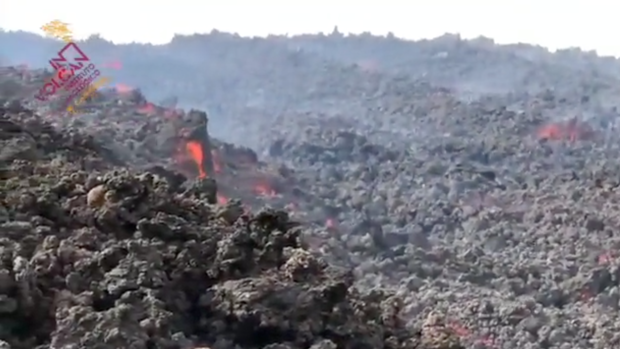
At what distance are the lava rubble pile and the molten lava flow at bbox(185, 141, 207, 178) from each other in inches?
356

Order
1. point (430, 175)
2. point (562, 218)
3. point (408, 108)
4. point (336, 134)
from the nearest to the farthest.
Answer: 1. point (562, 218)
2. point (430, 175)
3. point (336, 134)
4. point (408, 108)

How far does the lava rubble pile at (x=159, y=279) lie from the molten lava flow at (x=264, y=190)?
10519 mm

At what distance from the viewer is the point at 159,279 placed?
3898mm

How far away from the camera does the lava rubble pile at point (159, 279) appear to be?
3641mm

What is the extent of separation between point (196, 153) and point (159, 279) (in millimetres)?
10251

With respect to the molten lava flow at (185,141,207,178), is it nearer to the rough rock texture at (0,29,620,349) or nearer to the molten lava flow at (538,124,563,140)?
the rough rock texture at (0,29,620,349)

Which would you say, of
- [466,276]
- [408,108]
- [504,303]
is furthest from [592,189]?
[408,108]

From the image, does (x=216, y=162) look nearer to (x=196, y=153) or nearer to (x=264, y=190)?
(x=264, y=190)

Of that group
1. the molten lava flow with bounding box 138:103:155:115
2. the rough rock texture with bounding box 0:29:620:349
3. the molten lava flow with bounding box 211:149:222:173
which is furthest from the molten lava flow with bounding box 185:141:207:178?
the molten lava flow with bounding box 138:103:155:115

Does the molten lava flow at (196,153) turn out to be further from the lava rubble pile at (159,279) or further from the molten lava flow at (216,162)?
the lava rubble pile at (159,279)

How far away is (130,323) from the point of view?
11.7 ft

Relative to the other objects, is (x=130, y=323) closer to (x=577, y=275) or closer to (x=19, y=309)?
(x=19, y=309)

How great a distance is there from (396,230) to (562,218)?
7.43 ft

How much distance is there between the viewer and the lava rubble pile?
11.9 feet
